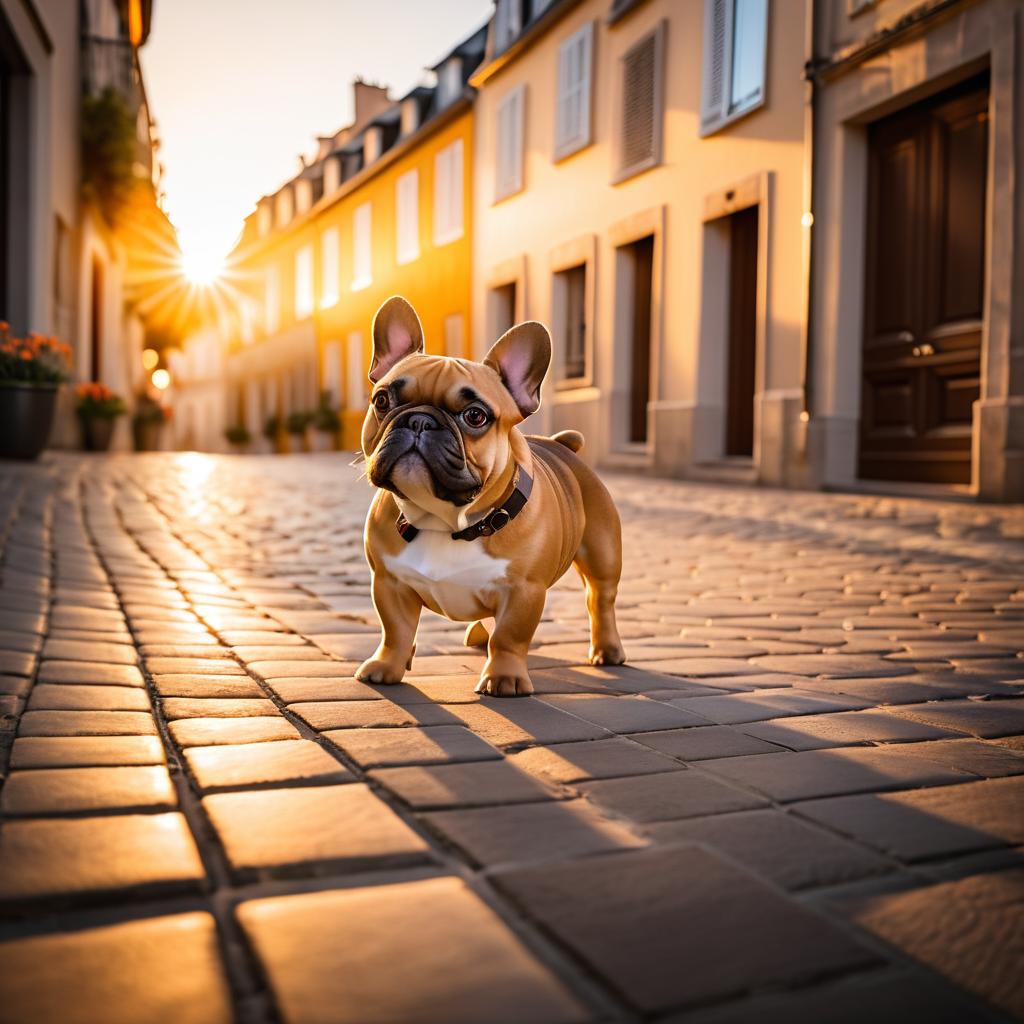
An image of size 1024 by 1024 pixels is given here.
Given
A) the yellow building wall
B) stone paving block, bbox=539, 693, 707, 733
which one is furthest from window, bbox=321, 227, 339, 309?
stone paving block, bbox=539, 693, 707, 733

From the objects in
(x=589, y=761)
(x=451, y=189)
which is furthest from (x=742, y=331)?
(x=589, y=761)

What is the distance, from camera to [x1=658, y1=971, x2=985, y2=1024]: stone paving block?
4.14ft

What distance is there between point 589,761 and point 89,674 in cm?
147

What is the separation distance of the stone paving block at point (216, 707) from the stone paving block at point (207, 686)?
0.04 meters

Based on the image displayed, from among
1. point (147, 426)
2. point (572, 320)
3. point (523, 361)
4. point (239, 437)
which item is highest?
point (572, 320)

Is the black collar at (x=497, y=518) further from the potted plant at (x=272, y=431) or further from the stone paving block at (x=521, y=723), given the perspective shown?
the potted plant at (x=272, y=431)

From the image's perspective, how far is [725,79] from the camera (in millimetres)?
13555

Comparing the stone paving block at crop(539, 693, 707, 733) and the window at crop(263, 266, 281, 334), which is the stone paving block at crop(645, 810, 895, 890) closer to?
the stone paving block at crop(539, 693, 707, 733)

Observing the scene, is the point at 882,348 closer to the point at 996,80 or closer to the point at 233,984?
the point at 996,80

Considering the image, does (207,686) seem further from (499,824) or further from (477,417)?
(499,824)

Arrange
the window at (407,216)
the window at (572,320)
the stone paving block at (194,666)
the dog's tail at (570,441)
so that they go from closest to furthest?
the stone paving block at (194,666) < the dog's tail at (570,441) < the window at (572,320) < the window at (407,216)

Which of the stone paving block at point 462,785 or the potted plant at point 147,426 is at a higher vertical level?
the potted plant at point 147,426

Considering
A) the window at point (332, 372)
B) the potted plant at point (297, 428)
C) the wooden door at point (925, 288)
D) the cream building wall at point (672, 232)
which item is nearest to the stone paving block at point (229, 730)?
the wooden door at point (925, 288)

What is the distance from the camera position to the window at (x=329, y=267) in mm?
30828
